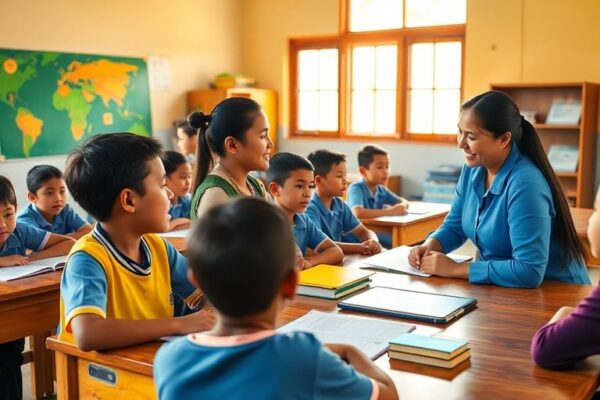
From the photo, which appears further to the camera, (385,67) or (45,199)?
(385,67)

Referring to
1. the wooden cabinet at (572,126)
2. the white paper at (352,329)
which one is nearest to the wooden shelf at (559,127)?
the wooden cabinet at (572,126)

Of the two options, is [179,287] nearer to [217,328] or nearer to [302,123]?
[217,328]

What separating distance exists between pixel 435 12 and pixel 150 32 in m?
2.64

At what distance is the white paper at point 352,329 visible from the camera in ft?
5.04

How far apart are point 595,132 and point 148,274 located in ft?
16.3

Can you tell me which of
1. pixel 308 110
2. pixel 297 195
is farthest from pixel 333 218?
pixel 308 110

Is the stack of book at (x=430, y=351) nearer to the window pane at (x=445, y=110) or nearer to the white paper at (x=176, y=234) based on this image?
the white paper at (x=176, y=234)

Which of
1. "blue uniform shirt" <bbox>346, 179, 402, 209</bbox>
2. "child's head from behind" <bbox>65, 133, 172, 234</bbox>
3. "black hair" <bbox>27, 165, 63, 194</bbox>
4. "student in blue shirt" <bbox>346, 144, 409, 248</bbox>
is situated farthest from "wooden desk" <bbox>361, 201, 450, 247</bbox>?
"child's head from behind" <bbox>65, 133, 172, 234</bbox>

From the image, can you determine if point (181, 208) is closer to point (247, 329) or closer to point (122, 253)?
point (122, 253)

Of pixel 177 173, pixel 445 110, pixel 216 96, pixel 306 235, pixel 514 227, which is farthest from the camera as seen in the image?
pixel 216 96

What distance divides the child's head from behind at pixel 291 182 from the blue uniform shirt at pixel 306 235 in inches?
2.9

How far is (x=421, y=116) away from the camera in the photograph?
6.77m

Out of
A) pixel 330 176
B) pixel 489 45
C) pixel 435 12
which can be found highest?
pixel 435 12

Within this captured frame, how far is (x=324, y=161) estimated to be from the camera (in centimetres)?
367
